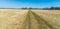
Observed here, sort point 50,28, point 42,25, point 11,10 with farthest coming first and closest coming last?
point 11,10 → point 42,25 → point 50,28

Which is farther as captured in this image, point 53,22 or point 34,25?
point 53,22

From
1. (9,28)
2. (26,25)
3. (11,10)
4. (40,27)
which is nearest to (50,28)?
(40,27)

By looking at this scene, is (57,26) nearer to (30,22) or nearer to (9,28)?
(30,22)

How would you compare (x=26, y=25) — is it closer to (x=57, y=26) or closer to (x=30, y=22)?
(x=30, y=22)

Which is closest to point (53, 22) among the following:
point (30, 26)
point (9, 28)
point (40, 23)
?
point (40, 23)

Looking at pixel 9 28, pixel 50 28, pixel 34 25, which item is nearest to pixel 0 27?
pixel 9 28

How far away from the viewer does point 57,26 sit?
4.12 m

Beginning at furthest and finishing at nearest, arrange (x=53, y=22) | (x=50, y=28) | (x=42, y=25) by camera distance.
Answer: (x=53, y=22)
(x=42, y=25)
(x=50, y=28)

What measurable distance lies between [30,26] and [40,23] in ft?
1.51

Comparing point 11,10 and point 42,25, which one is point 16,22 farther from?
point 11,10

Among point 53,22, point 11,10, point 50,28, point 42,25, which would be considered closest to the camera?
point 50,28

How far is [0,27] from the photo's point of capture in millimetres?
4027

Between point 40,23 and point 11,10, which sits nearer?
point 40,23

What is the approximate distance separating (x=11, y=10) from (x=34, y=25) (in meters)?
2.78
